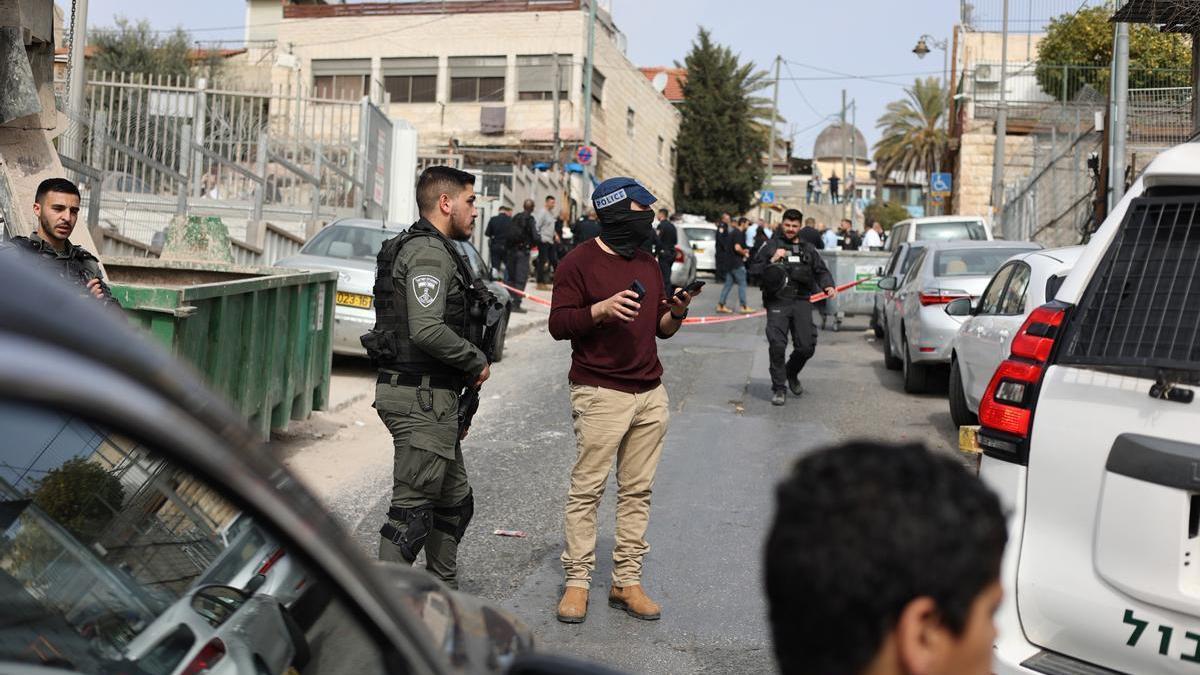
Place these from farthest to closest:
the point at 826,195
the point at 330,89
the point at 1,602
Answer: the point at 826,195 < the point at 330,89 < the point at 1,602

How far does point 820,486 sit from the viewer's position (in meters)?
1.56

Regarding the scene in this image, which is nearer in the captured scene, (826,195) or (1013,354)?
(1013,354)

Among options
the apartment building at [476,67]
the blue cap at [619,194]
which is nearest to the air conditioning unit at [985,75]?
the apartment building at [476,67]

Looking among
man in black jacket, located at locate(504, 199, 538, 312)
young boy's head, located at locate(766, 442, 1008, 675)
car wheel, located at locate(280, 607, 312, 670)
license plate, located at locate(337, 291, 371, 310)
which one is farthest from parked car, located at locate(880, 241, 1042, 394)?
car wheel, located at locate(280, 607, 312, 670)

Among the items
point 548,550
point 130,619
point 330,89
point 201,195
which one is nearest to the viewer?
point 130,619

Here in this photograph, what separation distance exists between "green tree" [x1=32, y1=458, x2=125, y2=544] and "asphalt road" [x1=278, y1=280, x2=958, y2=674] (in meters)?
2.59

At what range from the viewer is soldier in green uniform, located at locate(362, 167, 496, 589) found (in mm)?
4969

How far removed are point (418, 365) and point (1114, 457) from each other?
2.68m

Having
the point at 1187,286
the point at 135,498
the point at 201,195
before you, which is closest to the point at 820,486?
the point at 135,498

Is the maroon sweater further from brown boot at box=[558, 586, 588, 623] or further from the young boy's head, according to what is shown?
the young boy's head

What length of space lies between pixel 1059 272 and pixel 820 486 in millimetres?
7638

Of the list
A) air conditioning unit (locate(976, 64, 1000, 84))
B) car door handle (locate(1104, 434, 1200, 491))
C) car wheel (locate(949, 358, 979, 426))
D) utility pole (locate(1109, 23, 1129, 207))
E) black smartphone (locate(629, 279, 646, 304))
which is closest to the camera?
car door handle (locate(1104, 434, 1200, 491))

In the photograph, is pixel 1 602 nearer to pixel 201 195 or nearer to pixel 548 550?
pixel 548 550

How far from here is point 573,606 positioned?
527cm
